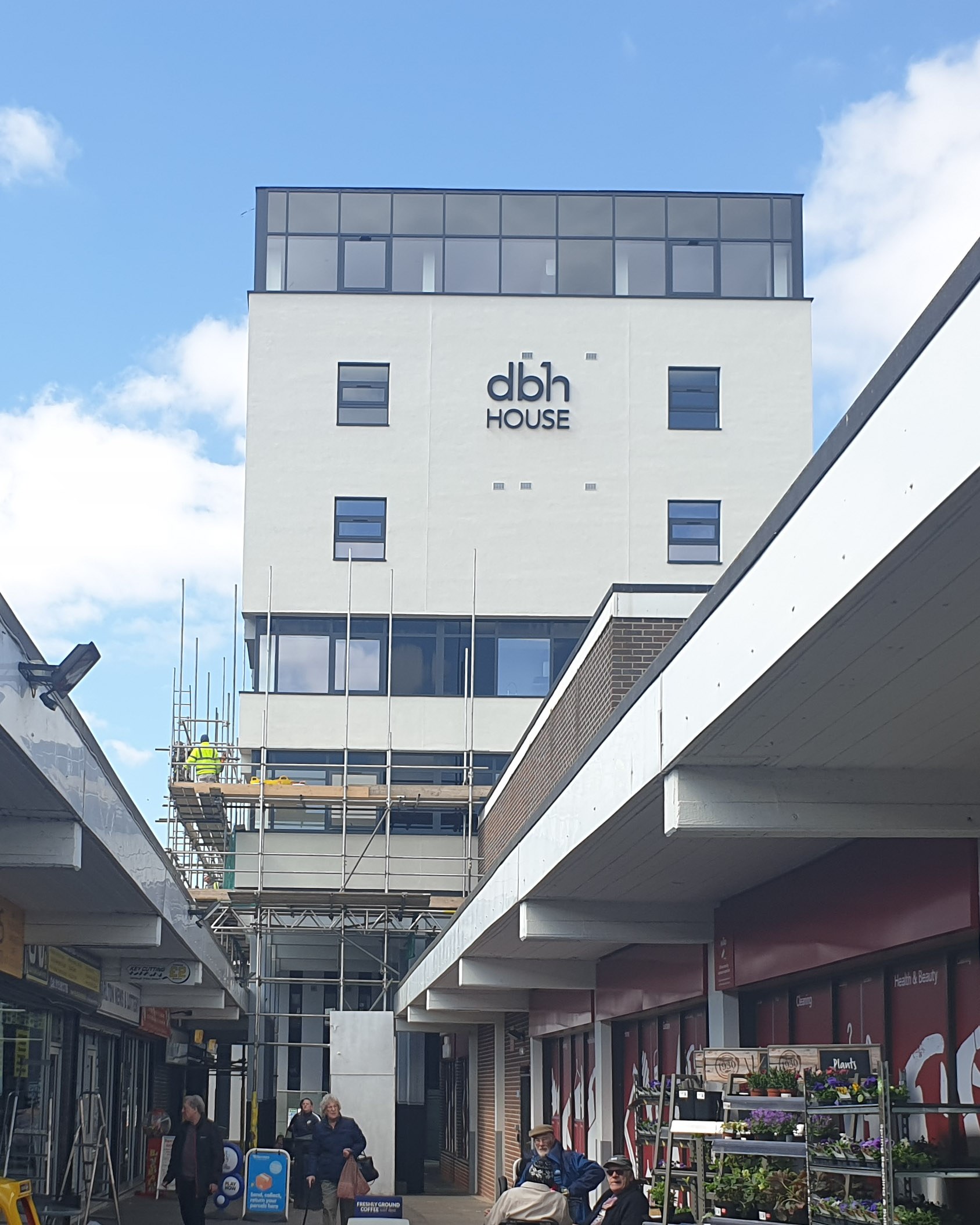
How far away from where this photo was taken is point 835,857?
10.6 m

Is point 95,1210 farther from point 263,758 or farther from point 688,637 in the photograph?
point 688,637

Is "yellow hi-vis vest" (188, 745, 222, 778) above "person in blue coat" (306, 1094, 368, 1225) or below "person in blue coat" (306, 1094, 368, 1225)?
above

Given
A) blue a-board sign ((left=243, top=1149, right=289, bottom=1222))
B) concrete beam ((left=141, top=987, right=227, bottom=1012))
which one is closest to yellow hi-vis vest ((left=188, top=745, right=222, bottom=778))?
concrete beam ((left=141, top=987, right=227, bottom=1012))

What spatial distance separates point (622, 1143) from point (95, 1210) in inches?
342

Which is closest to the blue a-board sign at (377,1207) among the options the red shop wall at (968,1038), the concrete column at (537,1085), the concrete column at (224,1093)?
the concrete column at (537,1085)

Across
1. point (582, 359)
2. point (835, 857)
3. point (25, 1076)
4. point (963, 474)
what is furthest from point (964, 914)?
point (582, 359)

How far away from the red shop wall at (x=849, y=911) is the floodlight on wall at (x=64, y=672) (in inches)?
183

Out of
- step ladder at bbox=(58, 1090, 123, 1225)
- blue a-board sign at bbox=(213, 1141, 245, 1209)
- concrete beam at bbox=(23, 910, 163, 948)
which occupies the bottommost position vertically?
blue a-board sign at bbox=(213, 1141, 245, 1209)

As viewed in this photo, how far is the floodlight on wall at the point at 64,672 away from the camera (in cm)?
879

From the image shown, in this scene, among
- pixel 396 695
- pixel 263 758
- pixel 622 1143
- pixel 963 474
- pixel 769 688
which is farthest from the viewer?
pixel 396 695

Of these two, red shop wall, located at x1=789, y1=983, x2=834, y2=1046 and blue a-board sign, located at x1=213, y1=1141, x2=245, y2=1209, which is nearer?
red shop wall, located at x1=789, y1=983, x2=834, y2=1046

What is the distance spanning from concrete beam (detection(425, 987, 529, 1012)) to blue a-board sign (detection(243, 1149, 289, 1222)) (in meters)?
3.20

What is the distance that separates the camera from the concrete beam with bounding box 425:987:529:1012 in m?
24.1

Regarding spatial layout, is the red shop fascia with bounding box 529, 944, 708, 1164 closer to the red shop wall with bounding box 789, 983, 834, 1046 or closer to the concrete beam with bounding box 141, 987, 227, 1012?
the red shop wall with bounding box 789, 983, 834, 1046
